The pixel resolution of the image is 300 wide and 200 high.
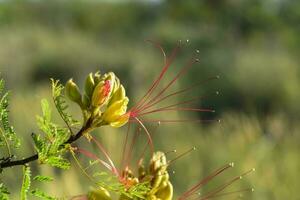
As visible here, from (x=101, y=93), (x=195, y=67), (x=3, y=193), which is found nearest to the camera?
(x=3, y=193)

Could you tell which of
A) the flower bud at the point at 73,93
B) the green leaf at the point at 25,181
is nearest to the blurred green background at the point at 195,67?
the flower bud at the point at 73,93

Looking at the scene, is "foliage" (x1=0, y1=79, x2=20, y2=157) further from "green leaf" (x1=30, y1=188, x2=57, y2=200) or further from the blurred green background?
the blurred green background

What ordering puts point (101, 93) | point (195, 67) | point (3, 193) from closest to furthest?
1. point (3, 193)
2. point (101, 93)
3. point (195, 67)

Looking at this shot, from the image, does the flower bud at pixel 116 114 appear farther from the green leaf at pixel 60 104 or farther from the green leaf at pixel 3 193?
the green leaf at pixel 3 193

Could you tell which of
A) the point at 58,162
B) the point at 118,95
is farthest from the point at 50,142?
the point at 118,95

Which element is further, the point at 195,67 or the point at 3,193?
the point at 195,67

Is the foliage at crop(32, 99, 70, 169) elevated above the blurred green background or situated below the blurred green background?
above

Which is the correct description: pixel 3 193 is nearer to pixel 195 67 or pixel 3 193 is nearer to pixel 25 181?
pixel 25 181

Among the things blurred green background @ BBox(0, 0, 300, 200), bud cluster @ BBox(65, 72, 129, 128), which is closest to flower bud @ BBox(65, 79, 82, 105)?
bud cluster @ BBox(65, 72, 129, 128)
